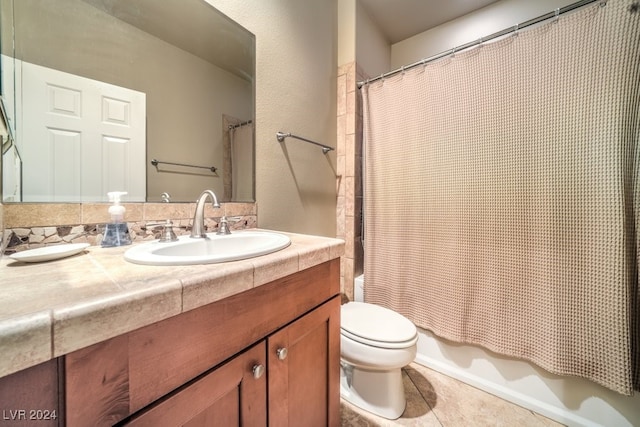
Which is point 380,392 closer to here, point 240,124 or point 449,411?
point 449,411

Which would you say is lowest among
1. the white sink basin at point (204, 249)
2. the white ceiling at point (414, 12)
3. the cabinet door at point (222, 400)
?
the cabinet door at point (222, 400)

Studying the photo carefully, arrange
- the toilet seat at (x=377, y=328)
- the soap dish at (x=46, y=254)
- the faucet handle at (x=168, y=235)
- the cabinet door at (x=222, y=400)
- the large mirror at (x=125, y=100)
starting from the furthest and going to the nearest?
the toilet seat at (x=377, y=328)
the faucet handle at (x=168, y=235)
the large mirror at (x=125, y=100)
the soap dish at (x=46, y=254)
the cabinet door at (x=222, y=400)

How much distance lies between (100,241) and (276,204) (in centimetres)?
70

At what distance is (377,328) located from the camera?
43.3 inches

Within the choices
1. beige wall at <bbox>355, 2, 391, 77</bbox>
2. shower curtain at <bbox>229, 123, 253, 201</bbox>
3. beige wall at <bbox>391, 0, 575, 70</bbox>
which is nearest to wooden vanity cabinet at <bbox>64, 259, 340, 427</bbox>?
shower curtain at <bbox>229, 123, 253, 201</bbox>

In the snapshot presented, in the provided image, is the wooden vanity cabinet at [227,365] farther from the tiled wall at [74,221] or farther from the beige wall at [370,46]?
the beige wall at [370,46]

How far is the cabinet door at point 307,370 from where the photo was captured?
1.96ft

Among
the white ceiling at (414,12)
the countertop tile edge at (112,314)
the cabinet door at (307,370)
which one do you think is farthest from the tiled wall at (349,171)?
the countertop tile edge at (112,314)

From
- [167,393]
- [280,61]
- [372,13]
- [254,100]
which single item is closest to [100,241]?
[167,393]

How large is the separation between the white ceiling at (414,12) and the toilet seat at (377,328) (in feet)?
6.81

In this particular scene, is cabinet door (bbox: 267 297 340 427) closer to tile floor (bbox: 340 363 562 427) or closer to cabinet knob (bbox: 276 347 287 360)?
cabinet knob (bbox: 276 347 287 360)

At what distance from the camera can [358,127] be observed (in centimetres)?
170

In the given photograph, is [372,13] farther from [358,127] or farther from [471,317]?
[471,317]

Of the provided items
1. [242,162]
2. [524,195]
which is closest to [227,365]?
[242,162]
